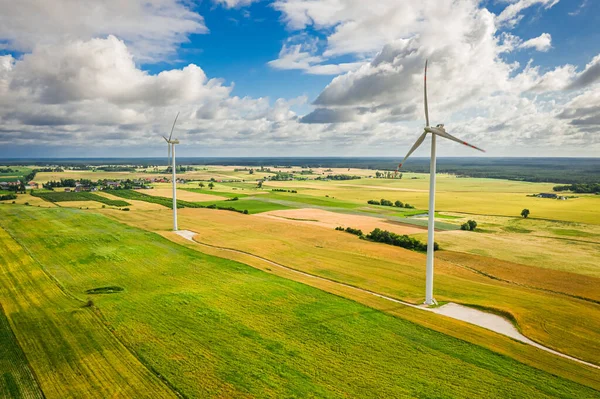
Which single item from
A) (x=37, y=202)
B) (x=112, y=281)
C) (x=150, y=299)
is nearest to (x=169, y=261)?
(x=112, y=281)

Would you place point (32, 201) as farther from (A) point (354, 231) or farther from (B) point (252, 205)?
(A) point (354, 231)

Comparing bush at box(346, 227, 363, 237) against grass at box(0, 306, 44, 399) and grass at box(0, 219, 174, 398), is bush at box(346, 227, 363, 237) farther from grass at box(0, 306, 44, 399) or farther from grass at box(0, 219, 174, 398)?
grass at box(0, 306, 44, 399)

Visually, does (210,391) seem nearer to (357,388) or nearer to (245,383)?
(245,383)

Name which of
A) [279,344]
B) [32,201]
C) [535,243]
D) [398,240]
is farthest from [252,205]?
[279,344]

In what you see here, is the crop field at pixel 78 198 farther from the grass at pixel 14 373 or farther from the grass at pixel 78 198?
the grass at pixel 14 373

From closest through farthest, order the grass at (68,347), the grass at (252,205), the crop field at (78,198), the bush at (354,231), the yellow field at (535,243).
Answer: the grass at (68,347), the yellow field at (535,243), the bush at (354,231), the grass at (252,205), the crop field at (78,198)

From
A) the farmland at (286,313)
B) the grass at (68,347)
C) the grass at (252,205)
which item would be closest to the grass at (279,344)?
the farmland at (286,313)
